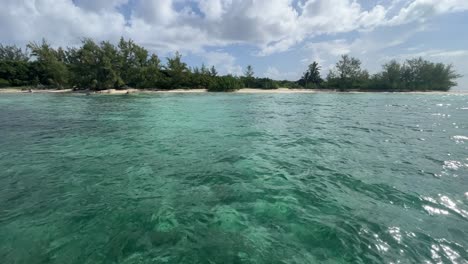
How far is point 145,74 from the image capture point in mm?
60406

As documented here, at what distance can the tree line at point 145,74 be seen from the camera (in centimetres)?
5305

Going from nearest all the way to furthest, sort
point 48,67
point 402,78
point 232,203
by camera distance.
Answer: point 232,203 < point 48,67 < point 402,78

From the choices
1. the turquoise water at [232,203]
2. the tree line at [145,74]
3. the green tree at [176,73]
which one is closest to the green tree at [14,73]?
the tree line at [145,74]

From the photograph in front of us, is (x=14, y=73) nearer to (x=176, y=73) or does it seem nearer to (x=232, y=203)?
(x=176, y=73)

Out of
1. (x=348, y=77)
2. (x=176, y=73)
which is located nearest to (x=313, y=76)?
(x=348, y=77)

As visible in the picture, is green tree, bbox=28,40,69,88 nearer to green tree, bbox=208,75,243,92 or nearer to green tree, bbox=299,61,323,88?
green tree, bbox=208,75,243,92

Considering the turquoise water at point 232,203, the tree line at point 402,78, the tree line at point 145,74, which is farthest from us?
the tree line at point 402,78

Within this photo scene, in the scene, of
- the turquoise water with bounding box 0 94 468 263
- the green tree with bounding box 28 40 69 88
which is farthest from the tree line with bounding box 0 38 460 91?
the turquoise water with bounding box 0 94 468 263

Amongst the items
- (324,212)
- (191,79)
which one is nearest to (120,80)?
(191,79)

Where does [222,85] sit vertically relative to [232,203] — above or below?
above

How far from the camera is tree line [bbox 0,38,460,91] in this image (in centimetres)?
5305

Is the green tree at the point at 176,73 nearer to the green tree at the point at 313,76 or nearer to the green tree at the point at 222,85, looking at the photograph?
the green tree at the point at 222,85

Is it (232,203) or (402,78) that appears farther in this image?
(402,78)

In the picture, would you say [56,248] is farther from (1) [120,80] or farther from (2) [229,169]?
(1) [120,80]
